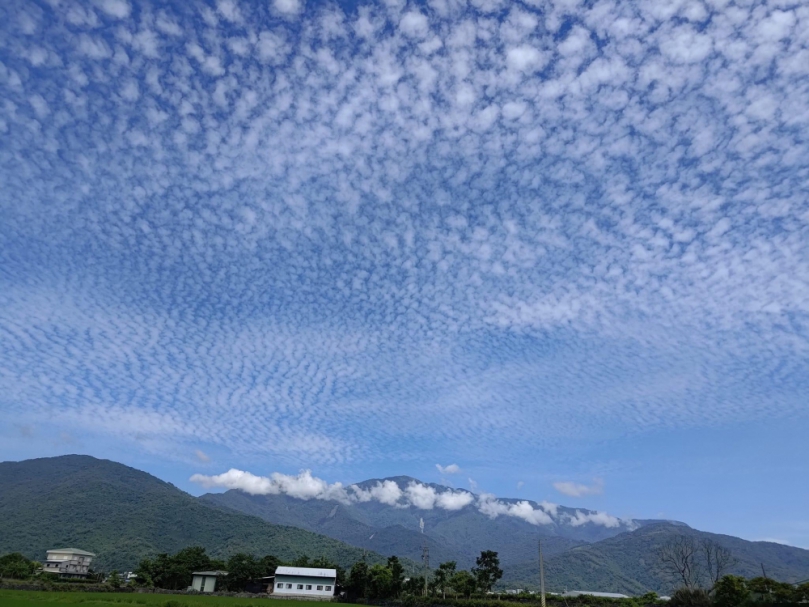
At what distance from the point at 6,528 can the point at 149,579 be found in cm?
13835

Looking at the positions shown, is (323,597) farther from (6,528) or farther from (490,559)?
(6,528)

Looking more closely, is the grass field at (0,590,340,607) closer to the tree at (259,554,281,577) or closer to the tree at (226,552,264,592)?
the tree at (226,552,264,592)

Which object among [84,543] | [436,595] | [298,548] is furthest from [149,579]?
[298,548]

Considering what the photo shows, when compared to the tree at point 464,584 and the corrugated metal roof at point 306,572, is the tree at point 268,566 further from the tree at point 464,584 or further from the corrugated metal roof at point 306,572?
the tree at point 464,584

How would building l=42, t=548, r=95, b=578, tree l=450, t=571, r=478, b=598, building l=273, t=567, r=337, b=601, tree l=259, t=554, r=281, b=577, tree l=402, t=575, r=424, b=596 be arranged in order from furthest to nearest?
building l=42, t=548, r=95, b=578
tree l=259, t=554, r=281, b=577
building l=273, t=567, r=337, b=601
tree l=402, t=575, r=424, b=596
tree l=450, t=571, r=478, b=598

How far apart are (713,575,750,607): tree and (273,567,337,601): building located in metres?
49.6

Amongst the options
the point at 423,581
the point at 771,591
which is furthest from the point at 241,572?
the point at 771,591

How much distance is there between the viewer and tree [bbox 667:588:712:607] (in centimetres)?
3712

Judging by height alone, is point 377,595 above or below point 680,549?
below

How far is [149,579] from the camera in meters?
75.5

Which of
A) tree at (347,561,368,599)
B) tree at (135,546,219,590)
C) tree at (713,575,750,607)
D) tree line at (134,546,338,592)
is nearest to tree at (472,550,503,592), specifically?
tree at (347,561,368,599)

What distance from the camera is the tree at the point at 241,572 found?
79.4 metres

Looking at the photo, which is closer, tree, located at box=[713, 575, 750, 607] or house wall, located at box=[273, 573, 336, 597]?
tree, located at box=[713, 575, 750, 607]

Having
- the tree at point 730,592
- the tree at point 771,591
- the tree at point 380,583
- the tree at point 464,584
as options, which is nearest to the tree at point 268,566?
the tree at point 380,583
